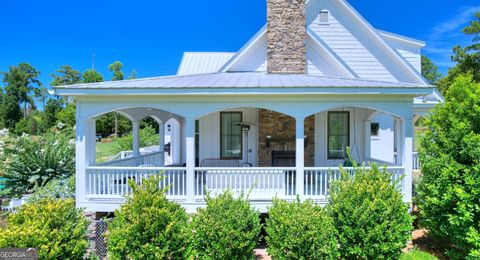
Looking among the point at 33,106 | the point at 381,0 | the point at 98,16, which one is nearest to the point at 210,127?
the point at 381,0

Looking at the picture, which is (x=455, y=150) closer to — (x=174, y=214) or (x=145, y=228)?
(x=174, y=214)

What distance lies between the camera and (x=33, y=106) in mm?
61438

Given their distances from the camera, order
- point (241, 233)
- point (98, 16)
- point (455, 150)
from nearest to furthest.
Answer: point (241, 233)
point (455, 150)
point (98, 16)

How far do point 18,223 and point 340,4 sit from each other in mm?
12184

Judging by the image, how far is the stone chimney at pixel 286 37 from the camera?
9.73 metres

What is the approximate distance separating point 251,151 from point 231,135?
0.91m

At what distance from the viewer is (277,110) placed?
6992 millimetres

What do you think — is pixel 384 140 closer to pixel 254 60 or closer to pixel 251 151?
pixel 251 151

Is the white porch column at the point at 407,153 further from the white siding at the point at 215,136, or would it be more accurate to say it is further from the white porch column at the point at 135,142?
the white porch column at the point at 135,142

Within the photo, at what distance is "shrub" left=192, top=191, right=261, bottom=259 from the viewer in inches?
194

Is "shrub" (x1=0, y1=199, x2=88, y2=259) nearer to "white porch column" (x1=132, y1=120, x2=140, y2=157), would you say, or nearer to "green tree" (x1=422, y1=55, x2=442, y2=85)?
"white porch column" (x1=132, y1=120, x2=140, y2=157)

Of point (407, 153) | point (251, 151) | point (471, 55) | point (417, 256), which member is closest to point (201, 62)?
point (251, 151)

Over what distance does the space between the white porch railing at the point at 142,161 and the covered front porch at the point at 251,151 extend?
30mm

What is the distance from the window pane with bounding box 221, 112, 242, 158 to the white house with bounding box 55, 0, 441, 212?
4 cm
